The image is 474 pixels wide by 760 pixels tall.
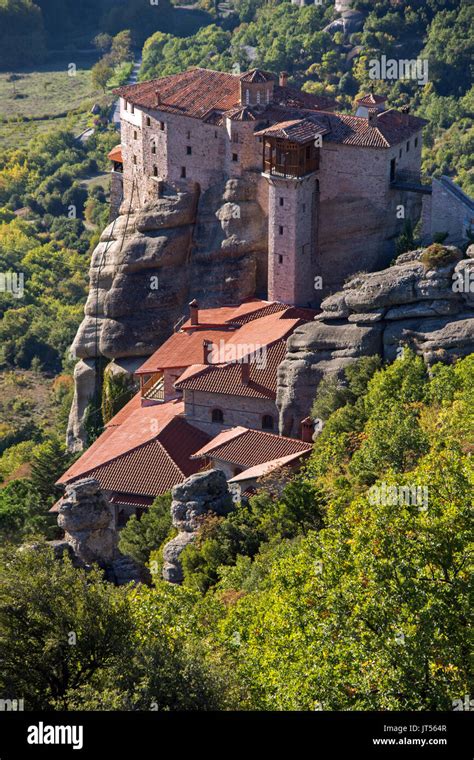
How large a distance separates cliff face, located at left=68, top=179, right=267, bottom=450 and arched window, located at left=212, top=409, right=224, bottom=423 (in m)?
8.14

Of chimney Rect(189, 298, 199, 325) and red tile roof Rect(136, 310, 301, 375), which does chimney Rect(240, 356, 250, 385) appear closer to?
red tile roof Rect(136, 310, 301, 375)

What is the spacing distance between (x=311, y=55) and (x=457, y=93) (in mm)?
13260

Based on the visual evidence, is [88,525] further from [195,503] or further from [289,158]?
[289,158]

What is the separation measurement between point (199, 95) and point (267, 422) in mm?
16438

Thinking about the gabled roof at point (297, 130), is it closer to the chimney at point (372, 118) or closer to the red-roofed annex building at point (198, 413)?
the chimney at point (372, 118)

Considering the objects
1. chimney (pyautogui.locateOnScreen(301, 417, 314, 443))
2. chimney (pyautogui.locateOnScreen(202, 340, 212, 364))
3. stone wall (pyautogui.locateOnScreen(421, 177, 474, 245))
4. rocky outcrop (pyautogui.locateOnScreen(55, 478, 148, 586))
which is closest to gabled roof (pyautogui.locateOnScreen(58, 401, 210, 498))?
chimney (pyautogui.locateOnScreen(202, 340, 212, 364))

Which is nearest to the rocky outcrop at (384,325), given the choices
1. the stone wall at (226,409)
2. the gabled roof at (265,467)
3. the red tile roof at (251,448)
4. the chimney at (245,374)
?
the stone wall at (226,409)

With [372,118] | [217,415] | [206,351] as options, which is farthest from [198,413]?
[372,118]

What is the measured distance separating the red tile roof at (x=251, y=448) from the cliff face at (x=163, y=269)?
11460 millimetres

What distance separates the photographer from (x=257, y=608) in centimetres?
4388

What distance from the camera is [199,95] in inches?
3039

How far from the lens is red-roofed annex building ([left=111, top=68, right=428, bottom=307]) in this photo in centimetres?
7125

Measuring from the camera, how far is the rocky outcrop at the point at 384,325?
62.8m
